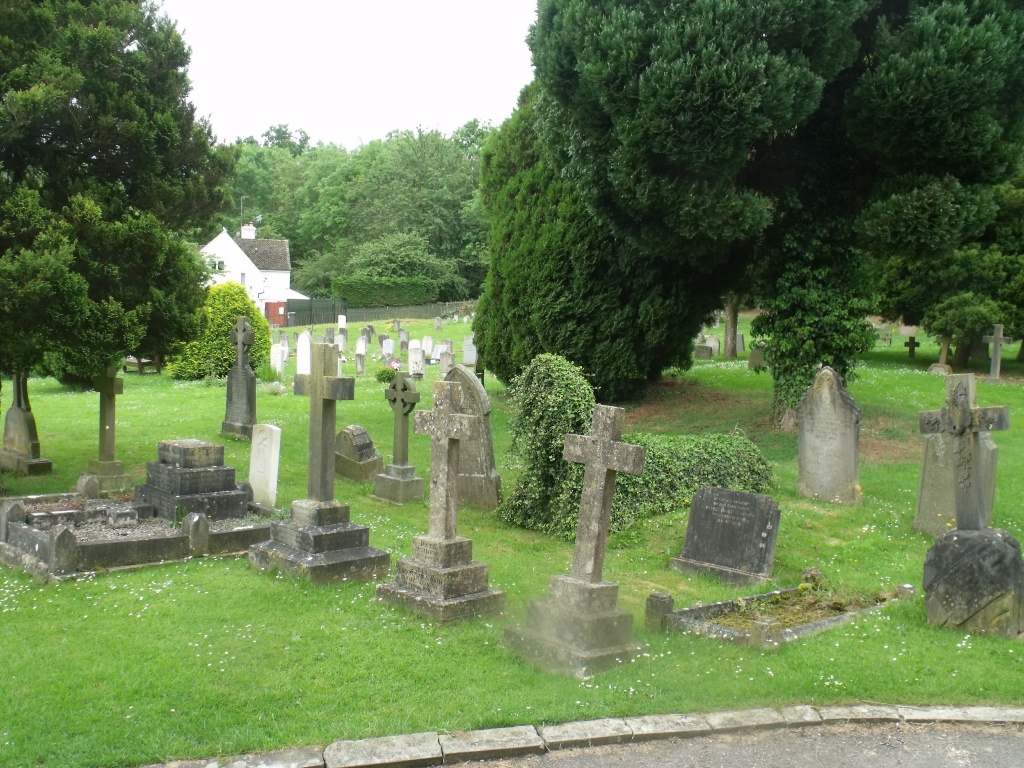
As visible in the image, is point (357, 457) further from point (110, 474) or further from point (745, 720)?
point (745, 720)

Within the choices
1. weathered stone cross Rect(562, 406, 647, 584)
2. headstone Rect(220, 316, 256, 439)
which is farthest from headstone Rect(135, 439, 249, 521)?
headstone Rect(220, 316, 256, 439)

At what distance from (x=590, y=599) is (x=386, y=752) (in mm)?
1961

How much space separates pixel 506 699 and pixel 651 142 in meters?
9.97

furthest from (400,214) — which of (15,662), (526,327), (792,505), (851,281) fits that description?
(15,662)

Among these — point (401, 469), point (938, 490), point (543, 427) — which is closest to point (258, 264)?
point (401, 469)

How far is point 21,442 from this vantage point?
13.9 metres

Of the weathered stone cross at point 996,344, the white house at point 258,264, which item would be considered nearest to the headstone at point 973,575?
the weathered stone cross at point 996,344

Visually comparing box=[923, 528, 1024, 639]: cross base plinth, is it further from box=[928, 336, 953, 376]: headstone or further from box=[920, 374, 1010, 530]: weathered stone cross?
box=[928, 336, 953, 376]: headstone

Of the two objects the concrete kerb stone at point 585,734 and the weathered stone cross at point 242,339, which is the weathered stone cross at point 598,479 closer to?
the concrete kerb stone at point 585,734

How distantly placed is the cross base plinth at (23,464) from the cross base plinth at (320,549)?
6.36 meters

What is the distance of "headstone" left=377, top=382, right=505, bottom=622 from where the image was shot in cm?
756

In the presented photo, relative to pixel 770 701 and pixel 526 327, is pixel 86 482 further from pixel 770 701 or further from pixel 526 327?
pixel 526 327

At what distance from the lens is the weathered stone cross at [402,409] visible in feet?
42.0

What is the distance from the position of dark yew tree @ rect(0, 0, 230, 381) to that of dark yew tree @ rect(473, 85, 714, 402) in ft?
25.2
